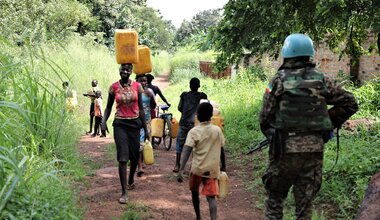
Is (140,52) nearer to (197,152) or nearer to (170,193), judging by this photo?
(170,193)

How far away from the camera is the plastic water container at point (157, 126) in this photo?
8422 millimetres

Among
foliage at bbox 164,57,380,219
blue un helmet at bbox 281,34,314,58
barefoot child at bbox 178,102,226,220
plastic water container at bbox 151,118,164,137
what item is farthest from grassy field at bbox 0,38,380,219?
blue un helmet at bbox 281,34,314,58

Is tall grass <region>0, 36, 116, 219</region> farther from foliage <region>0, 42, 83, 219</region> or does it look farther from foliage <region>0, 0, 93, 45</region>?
foliage <region>0, 0, 93, 45</region>

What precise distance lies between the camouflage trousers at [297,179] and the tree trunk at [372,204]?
1.84 ft

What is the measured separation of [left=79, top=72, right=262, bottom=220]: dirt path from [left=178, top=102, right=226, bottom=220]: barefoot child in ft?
2.57

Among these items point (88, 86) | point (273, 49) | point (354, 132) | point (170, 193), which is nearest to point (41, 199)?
point (170, 193)

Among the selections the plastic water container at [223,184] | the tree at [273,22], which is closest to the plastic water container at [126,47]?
the tree at [273,22]

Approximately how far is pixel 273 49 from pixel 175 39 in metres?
66.7

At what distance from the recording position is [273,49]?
7.87 meters

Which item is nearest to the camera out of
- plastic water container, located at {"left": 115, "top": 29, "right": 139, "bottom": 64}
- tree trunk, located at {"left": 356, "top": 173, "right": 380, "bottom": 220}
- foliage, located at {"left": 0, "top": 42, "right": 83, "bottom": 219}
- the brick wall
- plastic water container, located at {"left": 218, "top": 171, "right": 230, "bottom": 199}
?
foliage, located at {"left": 0, "top": 42, "right": 83, "bottom": 219}

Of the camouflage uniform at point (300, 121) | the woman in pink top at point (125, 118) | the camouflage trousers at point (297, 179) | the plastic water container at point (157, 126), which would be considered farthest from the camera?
the plastic water container at point (157, 126)

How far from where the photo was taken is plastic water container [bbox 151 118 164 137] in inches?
332

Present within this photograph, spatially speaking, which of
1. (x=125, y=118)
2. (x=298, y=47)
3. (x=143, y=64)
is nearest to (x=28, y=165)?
(x=125, y=118)

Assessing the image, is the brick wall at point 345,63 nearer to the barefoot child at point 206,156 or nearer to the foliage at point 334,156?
the foliage at point 334,156
